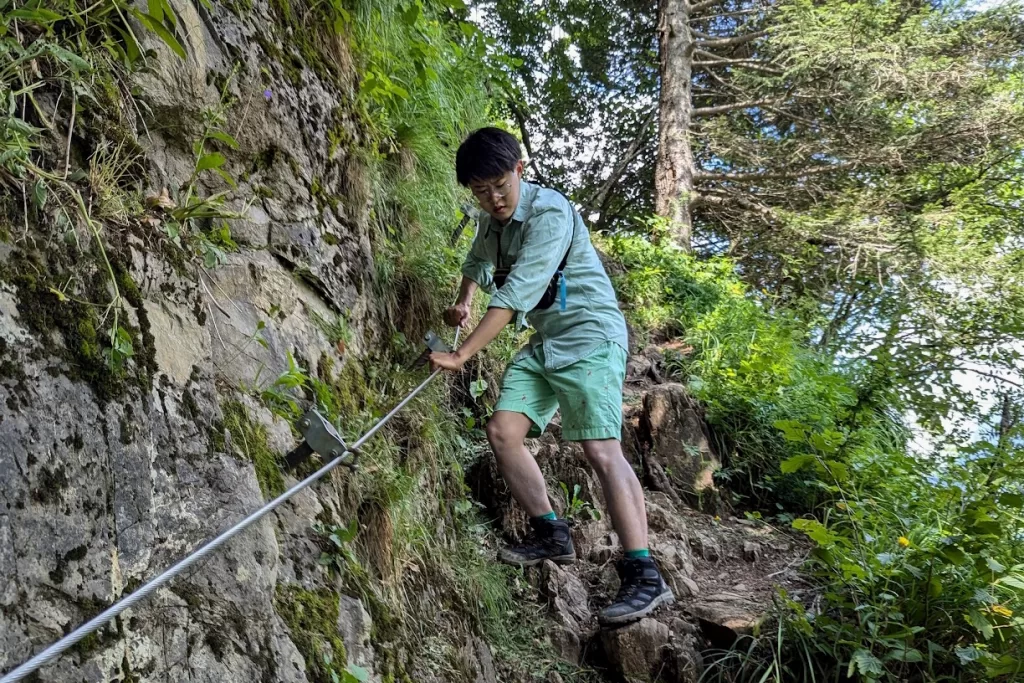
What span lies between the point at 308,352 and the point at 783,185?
9065 millimetres

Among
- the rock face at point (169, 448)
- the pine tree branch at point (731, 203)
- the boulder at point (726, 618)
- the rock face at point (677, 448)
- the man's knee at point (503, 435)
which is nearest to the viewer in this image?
the rock face at point (169, 448)

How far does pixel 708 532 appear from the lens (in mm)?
4586

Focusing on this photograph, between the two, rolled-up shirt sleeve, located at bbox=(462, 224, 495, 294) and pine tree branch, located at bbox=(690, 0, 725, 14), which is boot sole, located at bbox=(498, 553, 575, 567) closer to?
rolled-up shirt sleeve, located at bbox=(462, 224, 495, 294)

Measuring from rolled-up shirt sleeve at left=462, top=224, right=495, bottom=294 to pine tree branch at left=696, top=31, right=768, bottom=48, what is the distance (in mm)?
8444

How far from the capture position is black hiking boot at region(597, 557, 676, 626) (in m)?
3.04

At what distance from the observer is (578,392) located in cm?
307

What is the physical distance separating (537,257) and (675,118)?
8234 mm

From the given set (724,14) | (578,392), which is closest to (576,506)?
(578,392)

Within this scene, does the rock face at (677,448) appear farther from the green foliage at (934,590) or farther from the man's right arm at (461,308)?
the man's right arm at (461,308)

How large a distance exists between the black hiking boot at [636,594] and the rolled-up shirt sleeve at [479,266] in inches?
57.9

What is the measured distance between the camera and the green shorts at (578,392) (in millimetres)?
3041

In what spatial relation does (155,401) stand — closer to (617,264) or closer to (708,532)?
(708,532)

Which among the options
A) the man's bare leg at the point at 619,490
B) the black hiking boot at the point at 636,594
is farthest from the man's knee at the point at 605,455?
the black hiking boot at the point at 636,594

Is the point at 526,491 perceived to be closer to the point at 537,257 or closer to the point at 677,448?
the point at 537,257
